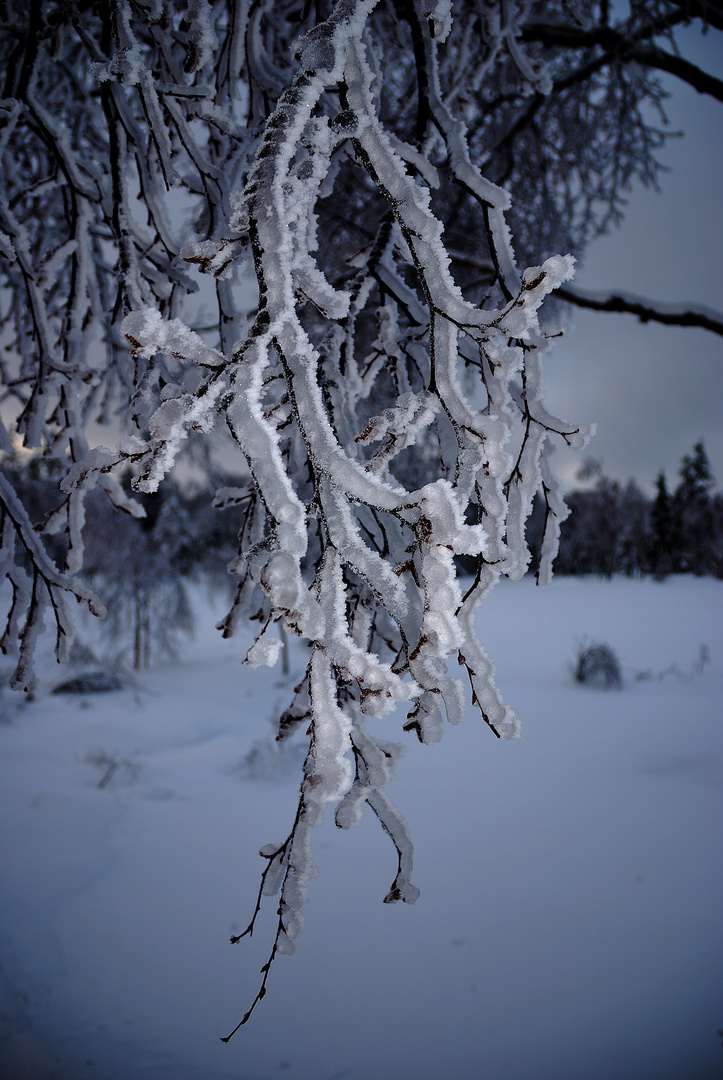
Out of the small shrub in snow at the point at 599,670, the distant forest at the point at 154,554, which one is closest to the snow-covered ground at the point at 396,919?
Result: the small shrub in snow at the point at 599,670

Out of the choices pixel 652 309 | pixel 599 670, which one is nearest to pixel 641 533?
pixel 599 670

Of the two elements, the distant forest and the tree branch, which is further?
the distant forest

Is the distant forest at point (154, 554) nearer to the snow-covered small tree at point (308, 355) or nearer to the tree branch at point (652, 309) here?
the tree branch at point (652, 309)

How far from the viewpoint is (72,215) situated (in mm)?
1720

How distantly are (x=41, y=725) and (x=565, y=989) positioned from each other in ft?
25.1

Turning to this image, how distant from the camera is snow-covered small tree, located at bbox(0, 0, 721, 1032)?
653 mm

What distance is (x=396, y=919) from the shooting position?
334 cm

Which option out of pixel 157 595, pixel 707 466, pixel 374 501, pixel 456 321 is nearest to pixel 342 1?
pixel 456 321

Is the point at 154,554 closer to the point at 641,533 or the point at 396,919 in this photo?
the point at 396,919

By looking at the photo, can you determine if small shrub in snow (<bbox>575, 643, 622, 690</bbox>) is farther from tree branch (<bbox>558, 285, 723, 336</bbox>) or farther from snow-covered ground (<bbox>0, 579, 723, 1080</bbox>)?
tree branch (<bbox>558, 285, 723, 336</bbox>)

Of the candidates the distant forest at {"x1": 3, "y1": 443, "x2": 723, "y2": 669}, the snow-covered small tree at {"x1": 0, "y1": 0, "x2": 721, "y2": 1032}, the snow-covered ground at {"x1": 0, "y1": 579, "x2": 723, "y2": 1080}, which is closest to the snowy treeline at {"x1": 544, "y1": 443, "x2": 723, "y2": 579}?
the distant forest at {"x1": 3, "y1": 443, "x2": 723, "y2": 669}

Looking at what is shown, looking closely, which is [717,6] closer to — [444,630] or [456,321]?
[456,321]

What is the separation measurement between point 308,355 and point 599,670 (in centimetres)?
873

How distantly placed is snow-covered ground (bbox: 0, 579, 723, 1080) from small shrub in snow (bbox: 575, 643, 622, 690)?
5.16 feet
